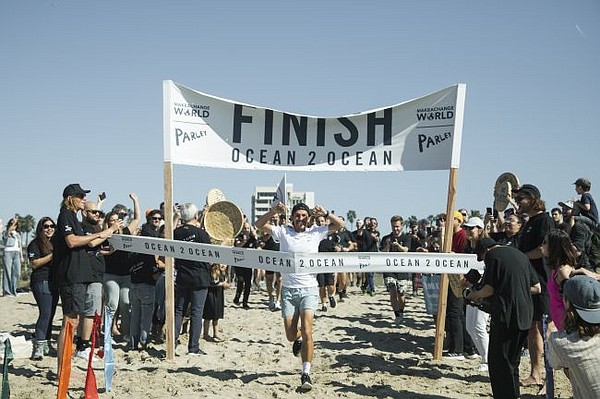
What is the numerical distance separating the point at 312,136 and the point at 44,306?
180 inches

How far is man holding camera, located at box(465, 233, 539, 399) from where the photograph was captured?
17.0ft

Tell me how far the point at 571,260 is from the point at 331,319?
22.5 ft

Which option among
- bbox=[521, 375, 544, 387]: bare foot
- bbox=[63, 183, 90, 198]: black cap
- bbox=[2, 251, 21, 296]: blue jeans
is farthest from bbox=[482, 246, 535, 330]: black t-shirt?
bbox=[2, 251, 21, 296]: blue jeans

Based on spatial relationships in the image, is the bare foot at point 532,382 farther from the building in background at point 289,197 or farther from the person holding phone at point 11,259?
the person holding phone at point 11,259

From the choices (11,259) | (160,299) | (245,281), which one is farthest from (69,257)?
(11,259)

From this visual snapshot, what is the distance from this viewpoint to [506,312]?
5.20m

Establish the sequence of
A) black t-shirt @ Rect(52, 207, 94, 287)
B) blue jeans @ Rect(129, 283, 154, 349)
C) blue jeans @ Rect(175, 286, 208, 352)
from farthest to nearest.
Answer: blue jeans @ Rect(129, 283, 154, 349) → blue jeans @ Rect(175, 286, 208, 352) → black t-shirt @ Rect(52, 207, 94, 287)

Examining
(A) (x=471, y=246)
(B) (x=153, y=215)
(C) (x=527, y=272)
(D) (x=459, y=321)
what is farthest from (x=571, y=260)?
(B) (x=153, y=215)

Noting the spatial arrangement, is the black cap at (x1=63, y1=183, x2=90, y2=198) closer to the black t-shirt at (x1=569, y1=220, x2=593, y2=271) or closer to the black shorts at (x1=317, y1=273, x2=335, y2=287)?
the black t-shirt at (x1=569, y1=220, x2=593, y2=271)

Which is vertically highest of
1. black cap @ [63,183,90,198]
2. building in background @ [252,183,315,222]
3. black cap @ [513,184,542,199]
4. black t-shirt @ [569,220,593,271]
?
black cap @ [513,184,542,199]

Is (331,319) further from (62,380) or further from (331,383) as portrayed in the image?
(62,380)

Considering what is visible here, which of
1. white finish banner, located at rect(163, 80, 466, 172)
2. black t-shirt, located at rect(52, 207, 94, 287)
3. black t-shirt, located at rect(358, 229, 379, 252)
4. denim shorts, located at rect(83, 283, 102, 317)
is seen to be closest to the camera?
black t-shirt, located at rect(52, 207, 94, 287)

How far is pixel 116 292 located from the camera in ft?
28.7

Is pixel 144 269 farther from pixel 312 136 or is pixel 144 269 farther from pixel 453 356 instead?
pixel 453 356
